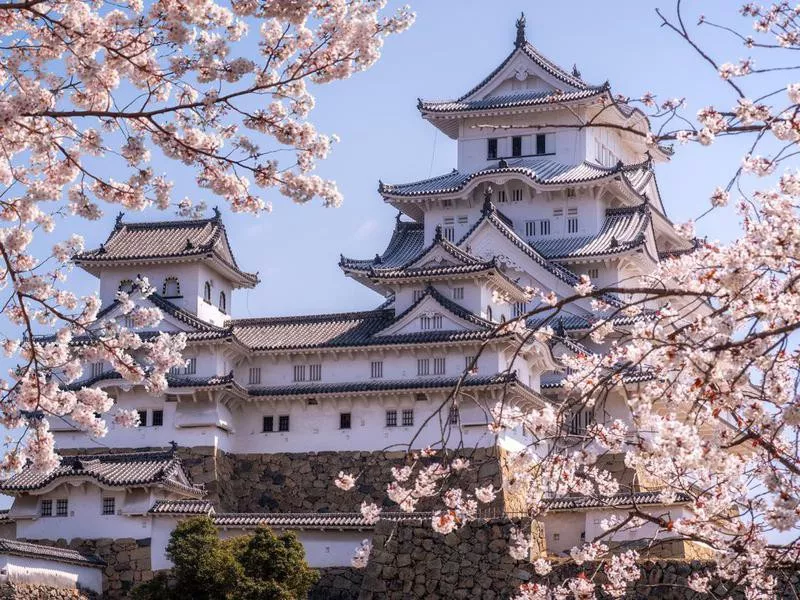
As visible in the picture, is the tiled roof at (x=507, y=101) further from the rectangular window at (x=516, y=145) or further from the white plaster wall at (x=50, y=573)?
the white plaster wall at (x=50, y=573)

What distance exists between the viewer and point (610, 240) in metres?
47.5

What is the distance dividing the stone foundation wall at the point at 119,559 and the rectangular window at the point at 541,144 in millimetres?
22557

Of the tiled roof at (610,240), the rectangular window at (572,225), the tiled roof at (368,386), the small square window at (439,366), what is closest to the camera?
the tiled roof at (368,386)

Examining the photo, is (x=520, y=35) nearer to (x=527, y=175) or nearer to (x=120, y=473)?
(x=527, y=175)

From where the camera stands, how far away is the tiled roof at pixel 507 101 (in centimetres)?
4859

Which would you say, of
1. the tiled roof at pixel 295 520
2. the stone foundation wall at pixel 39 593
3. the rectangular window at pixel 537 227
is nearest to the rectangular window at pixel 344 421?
the tiled roof at pixel 295 520

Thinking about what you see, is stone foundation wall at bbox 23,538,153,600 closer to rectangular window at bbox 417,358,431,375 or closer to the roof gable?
rectangular window at bbox 417,358,431,375

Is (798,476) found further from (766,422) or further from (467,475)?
(467,475)

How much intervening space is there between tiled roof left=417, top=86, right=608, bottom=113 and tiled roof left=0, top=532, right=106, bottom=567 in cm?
2253

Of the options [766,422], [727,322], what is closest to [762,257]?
[727,322]

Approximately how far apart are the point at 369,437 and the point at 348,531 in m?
5.34

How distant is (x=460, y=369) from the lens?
129 feet

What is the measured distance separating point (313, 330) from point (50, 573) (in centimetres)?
1192

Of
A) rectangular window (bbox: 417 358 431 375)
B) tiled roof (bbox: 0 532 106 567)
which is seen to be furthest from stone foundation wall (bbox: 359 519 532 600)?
rectangular window (bbox: 417 358 431 375)
